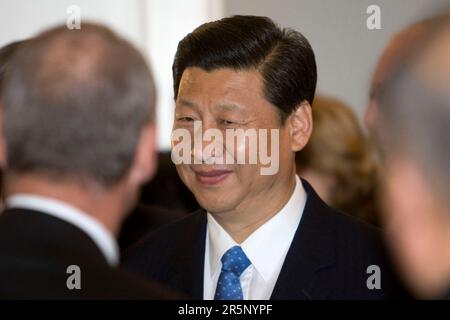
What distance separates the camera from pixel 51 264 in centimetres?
163

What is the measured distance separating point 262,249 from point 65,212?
1.02 m

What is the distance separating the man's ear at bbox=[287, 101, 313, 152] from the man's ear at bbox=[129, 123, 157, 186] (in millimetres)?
1027

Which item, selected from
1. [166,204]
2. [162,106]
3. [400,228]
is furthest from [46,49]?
[162,106]

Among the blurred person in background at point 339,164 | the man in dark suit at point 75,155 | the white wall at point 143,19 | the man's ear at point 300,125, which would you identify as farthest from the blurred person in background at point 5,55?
the white wall at point 143,19

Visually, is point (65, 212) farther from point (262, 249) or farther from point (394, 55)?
point (262, 249)

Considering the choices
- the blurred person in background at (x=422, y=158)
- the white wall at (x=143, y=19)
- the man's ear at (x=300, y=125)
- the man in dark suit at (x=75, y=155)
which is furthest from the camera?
the white wall at (x=143, y=19)

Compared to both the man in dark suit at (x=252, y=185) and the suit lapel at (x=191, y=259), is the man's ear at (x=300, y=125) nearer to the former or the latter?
the man in dark suit at (x=252, y=185)

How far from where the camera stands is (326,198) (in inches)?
146

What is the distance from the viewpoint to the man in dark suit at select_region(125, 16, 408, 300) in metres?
2.58

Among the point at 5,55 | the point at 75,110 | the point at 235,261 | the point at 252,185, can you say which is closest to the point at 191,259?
the point at 235,261

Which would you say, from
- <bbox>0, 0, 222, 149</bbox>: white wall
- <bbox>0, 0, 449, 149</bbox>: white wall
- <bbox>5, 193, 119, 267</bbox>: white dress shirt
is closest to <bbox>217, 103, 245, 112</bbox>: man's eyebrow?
<bbox>5, 193, 119, 267</bbox>: white dress shirt

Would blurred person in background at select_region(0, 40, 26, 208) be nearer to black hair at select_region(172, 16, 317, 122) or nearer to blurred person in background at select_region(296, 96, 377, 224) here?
black hair at select_region(172, 16, 317, 122)

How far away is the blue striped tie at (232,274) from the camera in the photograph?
254 cm
